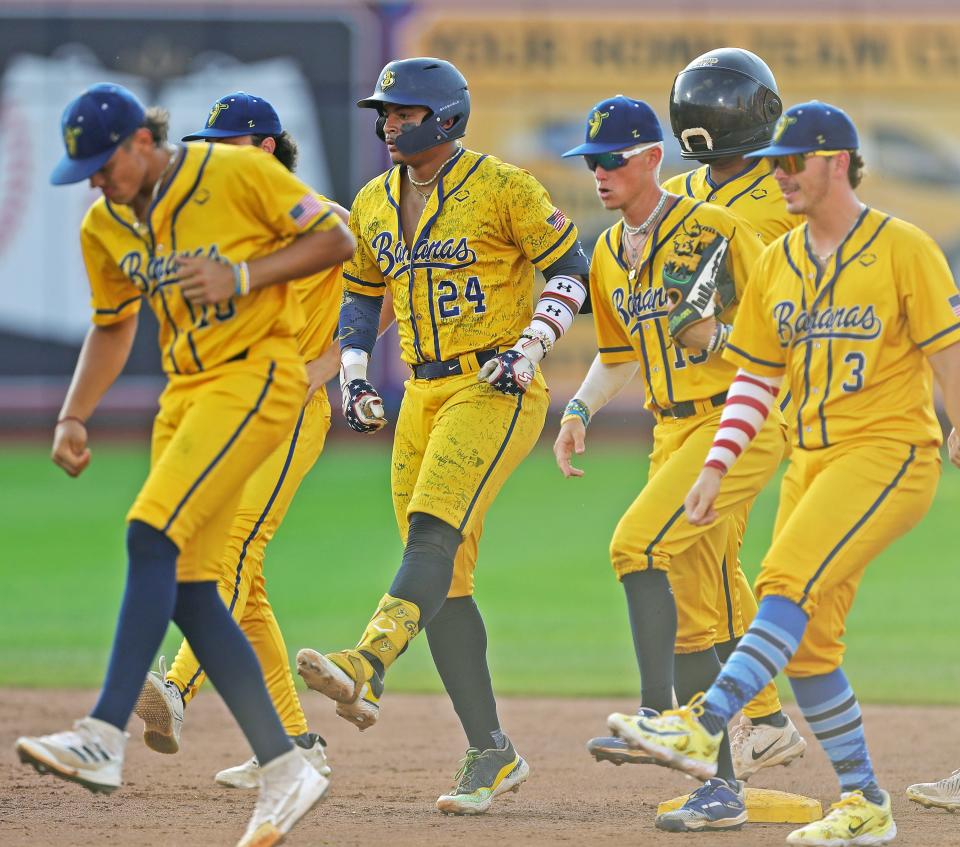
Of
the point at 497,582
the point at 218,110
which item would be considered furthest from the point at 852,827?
the point at 497,582

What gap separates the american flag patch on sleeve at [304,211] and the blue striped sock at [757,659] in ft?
6.26

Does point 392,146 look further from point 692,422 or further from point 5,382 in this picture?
point 5,382

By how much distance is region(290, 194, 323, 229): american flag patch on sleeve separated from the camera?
5.25m

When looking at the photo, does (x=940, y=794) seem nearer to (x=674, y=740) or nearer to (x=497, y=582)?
(x=674, y=740)

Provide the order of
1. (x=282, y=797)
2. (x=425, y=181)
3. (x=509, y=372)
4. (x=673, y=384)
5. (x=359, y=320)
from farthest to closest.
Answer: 1. (x=359, y=320)
2. (x=425, y=181)
3. (x=509, y=372)
4. (x=673, y=384)
5. (x=282, y=797)

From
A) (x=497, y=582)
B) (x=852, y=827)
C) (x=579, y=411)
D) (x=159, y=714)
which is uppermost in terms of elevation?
(x=579, y=411)

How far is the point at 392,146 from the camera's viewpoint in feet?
20.9

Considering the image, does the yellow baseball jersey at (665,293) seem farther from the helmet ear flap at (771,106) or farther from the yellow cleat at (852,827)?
the yellow cleat at (852,827)

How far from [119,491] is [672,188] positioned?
14080 millimetres

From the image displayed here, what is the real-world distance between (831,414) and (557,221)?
1.54 meters

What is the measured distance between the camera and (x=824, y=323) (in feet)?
17.5

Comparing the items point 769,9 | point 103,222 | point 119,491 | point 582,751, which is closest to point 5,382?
point 119,491

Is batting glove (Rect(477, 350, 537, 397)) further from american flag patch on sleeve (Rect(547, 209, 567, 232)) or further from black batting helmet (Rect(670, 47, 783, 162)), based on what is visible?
black batting helmet (Rect(670, 47, 783, 162))

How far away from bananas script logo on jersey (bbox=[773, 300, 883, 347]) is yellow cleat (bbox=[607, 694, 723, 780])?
1.30 m
